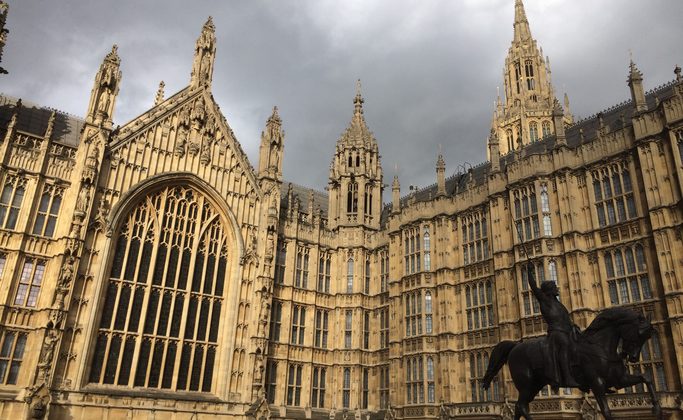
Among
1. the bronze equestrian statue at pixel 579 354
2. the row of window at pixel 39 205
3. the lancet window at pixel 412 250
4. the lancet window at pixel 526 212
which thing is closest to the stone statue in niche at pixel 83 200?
the row of window at pixel 39 205

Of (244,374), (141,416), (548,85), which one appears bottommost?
(141,416)

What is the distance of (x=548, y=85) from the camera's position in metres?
76.9

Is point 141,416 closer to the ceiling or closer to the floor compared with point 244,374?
closer to the floor

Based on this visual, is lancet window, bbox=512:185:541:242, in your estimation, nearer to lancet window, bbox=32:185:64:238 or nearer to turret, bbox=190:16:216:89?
turret, bbox=190:16:216:89

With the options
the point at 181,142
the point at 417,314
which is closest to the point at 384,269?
the point at 417,314

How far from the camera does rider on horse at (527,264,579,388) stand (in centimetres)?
1278

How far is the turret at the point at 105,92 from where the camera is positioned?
32.6 meters

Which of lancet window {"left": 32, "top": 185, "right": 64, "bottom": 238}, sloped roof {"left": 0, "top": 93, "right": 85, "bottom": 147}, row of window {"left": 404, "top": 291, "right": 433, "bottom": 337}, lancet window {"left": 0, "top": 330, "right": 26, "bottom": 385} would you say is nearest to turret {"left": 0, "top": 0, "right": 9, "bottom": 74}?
sloped roof {"left": 0, "top": 93, "right": 85, "bottom": 147}

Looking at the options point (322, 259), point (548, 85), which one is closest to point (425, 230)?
point (322, 259)

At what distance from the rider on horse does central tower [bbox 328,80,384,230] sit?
94.0ft

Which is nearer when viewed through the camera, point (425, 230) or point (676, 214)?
point (676, 214)

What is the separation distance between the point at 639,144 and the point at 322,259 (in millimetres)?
22142

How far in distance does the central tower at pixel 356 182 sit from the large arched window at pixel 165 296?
10396 mm

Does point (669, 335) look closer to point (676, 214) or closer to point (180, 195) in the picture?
point (676, 214)
